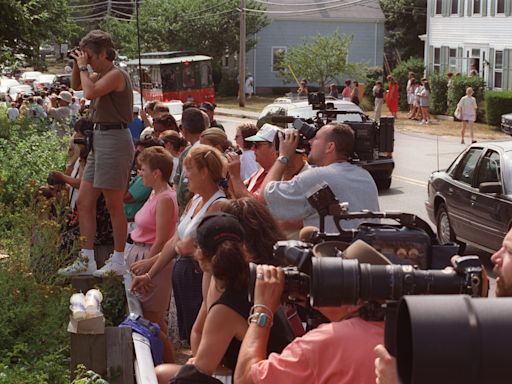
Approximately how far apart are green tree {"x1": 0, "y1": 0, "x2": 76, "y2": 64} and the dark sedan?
7.73 m

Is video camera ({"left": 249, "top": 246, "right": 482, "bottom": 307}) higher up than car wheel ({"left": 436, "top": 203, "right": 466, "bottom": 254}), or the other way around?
video camera ({"left": 249, "top": 246, "right": 482, "bottom": 307})

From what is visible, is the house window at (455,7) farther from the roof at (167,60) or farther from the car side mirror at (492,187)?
the car side mirror at (492,187)

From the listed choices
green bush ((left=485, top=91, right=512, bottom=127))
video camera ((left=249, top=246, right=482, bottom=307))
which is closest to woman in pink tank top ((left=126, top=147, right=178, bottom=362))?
video camera ((left=249, top=246, right=482, bottom=307))

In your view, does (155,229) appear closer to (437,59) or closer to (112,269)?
(112,269)

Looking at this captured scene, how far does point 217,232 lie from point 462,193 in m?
8.43

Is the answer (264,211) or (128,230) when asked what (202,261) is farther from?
(128,230)

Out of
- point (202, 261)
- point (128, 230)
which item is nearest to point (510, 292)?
point (202, 261)

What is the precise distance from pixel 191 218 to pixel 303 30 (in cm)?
5827

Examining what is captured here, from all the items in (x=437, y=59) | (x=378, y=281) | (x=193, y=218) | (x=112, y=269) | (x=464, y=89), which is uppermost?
(x=378, y=281)

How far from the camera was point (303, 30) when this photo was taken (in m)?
64.7

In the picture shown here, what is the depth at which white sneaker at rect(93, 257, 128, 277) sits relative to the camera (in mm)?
8395

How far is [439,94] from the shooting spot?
1695 inches

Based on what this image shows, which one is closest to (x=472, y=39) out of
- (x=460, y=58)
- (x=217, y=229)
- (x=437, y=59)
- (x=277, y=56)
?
(x=460, y=58)

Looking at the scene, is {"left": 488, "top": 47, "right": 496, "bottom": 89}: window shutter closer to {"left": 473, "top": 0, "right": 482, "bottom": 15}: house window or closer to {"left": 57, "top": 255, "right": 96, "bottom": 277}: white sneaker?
{"left": 473, "top": 0, "right": 482, "bottom": 15}: house window
